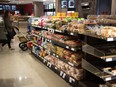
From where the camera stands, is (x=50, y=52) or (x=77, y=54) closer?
(x=77, y=54)

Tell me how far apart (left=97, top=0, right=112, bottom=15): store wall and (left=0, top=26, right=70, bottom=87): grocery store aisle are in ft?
9.69

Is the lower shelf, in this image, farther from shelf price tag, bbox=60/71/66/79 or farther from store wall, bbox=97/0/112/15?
store wall, bbox=97/0/112/15

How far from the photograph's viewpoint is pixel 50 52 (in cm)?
583

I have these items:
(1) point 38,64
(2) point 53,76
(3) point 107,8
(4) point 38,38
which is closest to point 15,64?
(1) point 38,64

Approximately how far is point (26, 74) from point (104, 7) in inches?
149

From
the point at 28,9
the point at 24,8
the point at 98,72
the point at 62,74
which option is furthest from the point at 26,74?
→ the point at 24,8

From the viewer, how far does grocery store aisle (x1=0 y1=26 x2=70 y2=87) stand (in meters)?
4.68

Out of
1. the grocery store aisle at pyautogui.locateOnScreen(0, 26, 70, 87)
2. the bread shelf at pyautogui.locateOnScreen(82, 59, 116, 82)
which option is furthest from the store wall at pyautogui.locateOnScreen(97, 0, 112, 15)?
the bread shelf at pyautogui.locateOnScreen(82, 59, 116, 82)

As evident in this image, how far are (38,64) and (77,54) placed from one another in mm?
2375

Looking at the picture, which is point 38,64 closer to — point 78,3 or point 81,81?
point 81,81

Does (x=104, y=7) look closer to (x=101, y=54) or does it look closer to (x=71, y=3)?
(x=71, y=3)

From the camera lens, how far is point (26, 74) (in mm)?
5395

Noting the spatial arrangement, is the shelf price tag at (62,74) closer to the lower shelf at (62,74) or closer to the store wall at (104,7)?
the lower shelf at (62,74)

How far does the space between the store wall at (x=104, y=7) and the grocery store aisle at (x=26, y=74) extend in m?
2.95
